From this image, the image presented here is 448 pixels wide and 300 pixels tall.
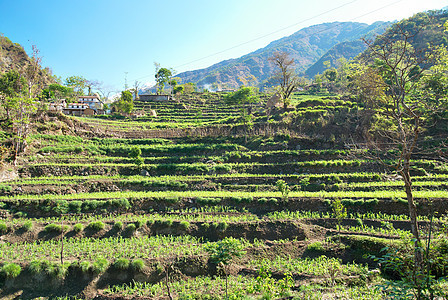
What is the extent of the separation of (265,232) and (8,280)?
15010mm

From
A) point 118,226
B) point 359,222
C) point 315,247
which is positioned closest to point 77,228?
point 118,226

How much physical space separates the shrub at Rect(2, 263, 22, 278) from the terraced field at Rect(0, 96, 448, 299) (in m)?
0.05

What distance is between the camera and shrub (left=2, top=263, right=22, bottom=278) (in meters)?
13.1

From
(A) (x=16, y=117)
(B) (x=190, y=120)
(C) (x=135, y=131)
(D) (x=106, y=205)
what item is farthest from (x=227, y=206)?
(B) (x=190, y=120)

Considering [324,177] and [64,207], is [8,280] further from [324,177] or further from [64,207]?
[324,177]

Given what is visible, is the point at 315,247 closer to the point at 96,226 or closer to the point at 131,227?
the point at 131,227

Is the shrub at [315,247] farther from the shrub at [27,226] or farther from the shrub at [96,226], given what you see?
the shrub at [27,226]

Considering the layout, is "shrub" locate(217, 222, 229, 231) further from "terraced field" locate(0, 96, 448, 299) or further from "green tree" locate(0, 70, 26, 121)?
"green tree" locate(0, 70, 26, 121)

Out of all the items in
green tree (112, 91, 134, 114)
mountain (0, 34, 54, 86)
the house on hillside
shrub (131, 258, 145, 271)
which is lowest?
shrub (131, 258, 145, 271)

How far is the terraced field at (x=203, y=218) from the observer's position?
13.0 m

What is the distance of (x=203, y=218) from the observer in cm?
1950

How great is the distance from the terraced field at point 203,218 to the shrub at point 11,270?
5 cm

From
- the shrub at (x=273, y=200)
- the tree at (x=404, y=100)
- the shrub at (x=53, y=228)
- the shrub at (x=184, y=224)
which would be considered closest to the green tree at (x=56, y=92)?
the shrub at (x=53, y=228)

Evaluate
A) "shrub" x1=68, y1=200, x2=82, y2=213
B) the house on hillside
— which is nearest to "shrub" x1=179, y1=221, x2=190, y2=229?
"shrub" x1=68, y1=200, x2=82, y2=213
